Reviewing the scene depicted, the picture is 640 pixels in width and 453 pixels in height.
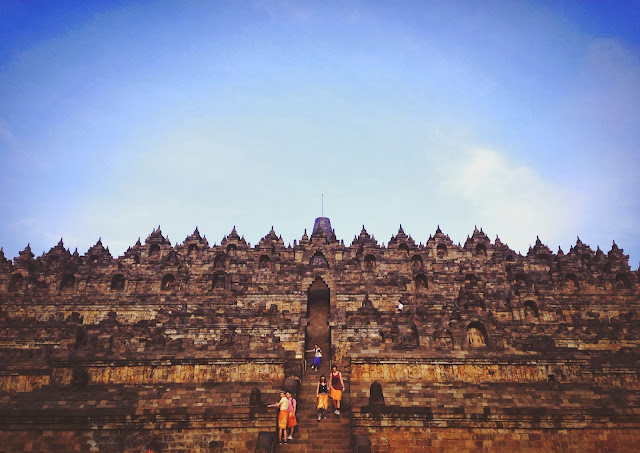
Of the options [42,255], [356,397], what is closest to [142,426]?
[356,397]

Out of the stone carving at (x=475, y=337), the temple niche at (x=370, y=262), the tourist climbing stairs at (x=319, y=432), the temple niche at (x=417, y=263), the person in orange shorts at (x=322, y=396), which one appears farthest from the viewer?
the temple niche at (x=370, y=262)

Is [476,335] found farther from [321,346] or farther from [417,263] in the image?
[417,263]

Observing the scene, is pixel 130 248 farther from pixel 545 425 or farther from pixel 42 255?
pixel 545 425

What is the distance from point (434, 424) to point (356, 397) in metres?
3.69

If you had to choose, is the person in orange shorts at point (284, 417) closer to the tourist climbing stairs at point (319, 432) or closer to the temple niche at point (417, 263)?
the tourist climbing stairs at point (319, 432)

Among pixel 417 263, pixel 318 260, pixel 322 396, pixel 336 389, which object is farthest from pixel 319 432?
pixel 417 263

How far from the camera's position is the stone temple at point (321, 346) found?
1902 centimetres

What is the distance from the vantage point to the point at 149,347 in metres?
24.8

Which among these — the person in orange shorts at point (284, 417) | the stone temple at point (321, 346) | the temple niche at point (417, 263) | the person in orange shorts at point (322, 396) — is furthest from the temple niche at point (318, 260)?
the person in orange shorts at point (284, 417)

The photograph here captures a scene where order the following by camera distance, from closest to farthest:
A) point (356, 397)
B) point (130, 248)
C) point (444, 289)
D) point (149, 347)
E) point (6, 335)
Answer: point (356, 397) < point (149, 347) < point (6, 335) < point (444, 289) < point (130, 248)

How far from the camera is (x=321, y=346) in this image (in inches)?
1050

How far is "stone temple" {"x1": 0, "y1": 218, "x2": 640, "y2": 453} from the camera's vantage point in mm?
19016

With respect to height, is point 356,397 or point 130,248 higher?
point 130,248

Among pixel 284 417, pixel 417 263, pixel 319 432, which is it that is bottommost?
pixel 319 432
